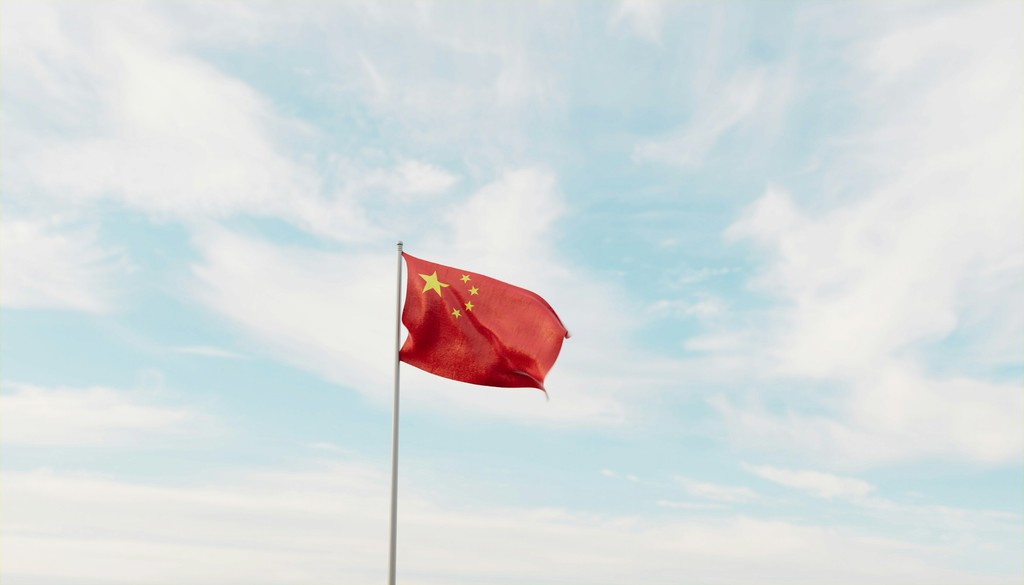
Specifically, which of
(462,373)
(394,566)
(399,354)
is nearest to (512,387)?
Result: (462,373)

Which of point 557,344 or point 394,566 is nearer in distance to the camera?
point 394,566

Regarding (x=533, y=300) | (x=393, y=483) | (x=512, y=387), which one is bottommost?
(x=393, y=483)

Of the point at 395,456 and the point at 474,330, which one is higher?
the point at 474,330

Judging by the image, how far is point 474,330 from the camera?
29938 mm

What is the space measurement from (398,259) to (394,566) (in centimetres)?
885

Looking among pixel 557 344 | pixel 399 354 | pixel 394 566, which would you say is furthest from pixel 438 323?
pixel 394 566

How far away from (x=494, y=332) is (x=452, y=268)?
2360 mm

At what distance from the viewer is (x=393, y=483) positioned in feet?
88.8

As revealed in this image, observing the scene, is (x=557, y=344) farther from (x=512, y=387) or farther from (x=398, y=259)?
(x=398, y=259)

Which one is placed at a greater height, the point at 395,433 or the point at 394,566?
the point at 395,433

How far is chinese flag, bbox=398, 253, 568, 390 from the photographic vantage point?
29531 millimetres

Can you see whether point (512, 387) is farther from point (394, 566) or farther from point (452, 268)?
point (394, 566)

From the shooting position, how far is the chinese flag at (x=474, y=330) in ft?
96.9

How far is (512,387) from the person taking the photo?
30000 millimetres
